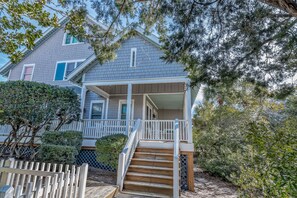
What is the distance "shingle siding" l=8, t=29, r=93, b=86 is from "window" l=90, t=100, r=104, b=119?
2799 mm

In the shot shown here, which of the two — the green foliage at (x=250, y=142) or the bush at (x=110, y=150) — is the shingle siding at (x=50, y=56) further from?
the green foliage at (x=250, y=142)

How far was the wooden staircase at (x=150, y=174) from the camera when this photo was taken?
553 cm

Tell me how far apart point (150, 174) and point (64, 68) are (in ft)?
36.7

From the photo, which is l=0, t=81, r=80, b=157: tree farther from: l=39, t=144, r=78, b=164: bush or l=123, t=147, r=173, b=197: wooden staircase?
l=123, t=147, r=173, b=197: wooden staircase

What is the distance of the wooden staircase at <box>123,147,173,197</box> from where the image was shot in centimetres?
553

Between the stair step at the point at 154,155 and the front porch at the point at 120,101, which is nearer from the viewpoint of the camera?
the stair step at the point at 154,155

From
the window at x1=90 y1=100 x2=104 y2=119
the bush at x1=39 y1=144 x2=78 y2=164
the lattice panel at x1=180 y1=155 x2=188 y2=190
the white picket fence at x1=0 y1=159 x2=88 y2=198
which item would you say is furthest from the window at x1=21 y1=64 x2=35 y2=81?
the lattice panel at x1=180 y1=155 x2=188 y2=190

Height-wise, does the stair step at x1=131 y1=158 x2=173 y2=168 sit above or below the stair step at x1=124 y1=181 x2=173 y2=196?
above

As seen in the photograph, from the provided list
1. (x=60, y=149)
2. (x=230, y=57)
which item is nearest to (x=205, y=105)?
(x=230, y=57)

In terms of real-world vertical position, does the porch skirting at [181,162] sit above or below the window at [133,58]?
below

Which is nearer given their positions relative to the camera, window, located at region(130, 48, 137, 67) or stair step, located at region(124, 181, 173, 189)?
stair step, located at region(124, 181, 173, 189)

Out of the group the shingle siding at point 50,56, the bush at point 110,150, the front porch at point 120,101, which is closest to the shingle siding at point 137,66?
the front porch at point 120,101

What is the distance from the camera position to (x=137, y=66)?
9.67m

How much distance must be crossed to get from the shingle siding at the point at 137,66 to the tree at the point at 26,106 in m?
2.07
